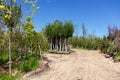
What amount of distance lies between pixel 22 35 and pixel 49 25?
16032 millimetres

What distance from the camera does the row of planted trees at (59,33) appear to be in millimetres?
30719

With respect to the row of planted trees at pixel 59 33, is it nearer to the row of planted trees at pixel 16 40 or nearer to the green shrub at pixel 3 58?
the row of planted trees at pixel 16 40

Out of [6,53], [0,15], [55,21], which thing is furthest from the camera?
[55,21]

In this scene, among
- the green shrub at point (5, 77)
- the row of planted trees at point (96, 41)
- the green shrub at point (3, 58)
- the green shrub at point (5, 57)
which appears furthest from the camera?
the row of planted trees at point (96, 41)

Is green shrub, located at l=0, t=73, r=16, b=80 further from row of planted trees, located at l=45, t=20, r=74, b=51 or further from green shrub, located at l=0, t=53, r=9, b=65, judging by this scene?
Result: row of planted trees, located at l=45, t=20, r=74, b=51

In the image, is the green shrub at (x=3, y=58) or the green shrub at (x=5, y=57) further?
the green shrub at (x=5, y=57)

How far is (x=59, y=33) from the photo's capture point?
30.7 m

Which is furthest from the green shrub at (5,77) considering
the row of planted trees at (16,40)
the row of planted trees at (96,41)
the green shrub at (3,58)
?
the row of planted trees at (96,41)

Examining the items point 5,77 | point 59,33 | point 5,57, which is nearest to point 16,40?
point 5,57

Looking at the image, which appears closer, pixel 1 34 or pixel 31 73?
pixel 31 73

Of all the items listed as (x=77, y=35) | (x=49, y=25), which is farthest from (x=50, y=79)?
(x=77, y=35)

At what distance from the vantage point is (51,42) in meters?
32.0

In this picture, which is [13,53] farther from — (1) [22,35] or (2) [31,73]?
(2) [31,73]

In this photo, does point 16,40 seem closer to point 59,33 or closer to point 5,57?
point 5,57
